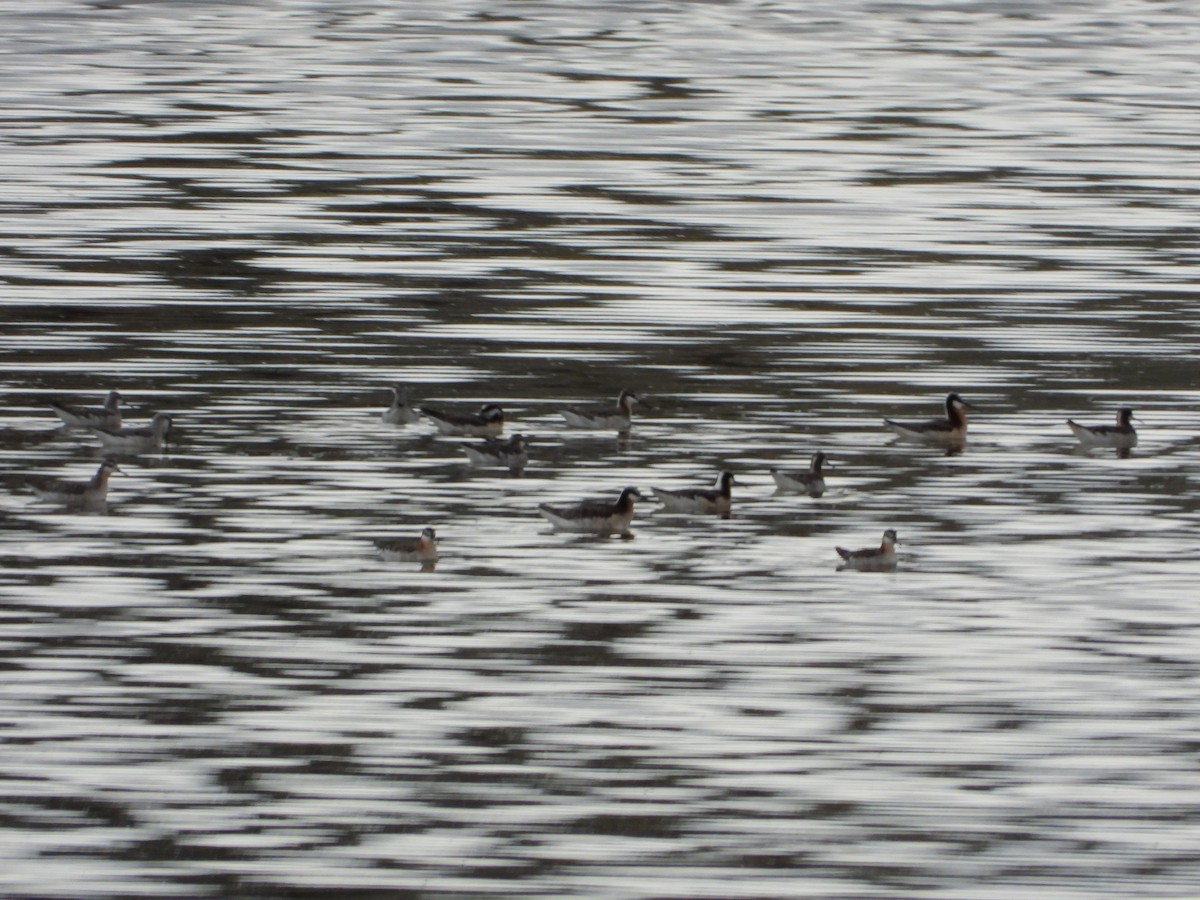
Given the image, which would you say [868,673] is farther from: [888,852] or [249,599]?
[249,599]

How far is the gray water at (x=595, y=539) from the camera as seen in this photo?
14523mm

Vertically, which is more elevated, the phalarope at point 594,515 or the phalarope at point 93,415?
the phalarope at point 594,515

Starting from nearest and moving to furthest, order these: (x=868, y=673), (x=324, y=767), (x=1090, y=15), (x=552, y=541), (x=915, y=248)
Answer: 1. (x=324, y=767)
2. (x=868, y=673)
3. (x=552, y=541)
4. (x=915, y=248)
5. (x=1090, y=15)

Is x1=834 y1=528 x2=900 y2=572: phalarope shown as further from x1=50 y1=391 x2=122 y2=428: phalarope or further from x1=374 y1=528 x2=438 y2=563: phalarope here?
x1=50 y1=391 x2=122 y2=428: phalarope

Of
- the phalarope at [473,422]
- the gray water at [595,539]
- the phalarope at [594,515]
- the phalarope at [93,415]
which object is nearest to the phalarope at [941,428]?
the gray water at [595,539]

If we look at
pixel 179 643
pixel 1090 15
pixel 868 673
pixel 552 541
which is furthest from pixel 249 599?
pixel 1090 15

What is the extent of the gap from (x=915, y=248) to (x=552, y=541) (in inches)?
842

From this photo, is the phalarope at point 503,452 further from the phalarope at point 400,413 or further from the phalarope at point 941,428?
the phalarope at point 941,428

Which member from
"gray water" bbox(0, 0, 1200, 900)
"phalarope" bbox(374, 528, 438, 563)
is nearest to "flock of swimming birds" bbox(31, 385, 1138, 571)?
"phalarope" bbox(374, 528, 438, 563)

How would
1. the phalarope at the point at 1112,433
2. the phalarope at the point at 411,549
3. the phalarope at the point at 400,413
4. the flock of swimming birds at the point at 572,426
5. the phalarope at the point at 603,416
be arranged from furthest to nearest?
the phalarope at the point at 400,413, the phalarope at the point at 603,416, the phalarope at the point at 1112,433, the flock of swimming birds at the point at 572,426, the phalarope at the point at 411,549

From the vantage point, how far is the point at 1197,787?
1535 cm

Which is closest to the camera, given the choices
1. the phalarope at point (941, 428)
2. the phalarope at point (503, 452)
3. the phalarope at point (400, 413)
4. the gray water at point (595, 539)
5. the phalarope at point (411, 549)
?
the gray water at point (595, 539)

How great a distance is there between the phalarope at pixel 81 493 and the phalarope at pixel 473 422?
437cm

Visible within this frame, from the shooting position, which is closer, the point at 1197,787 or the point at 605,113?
the point at 1197,787
